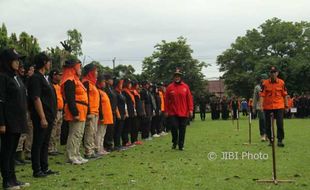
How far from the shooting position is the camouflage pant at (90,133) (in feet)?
37.1

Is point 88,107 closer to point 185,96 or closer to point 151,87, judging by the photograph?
point 185,96

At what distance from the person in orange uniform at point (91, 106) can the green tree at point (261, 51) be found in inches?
1829

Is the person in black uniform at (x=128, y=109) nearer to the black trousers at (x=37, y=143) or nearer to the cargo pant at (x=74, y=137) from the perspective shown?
the cargo pant at (x=74, y=137)

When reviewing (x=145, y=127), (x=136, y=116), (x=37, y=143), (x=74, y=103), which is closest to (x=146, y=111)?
(x=145, y=127)

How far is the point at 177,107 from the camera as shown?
13484mm

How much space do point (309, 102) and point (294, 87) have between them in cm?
1210

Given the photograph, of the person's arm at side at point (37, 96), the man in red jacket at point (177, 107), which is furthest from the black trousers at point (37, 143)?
the man in red jacket at point (177, 107)

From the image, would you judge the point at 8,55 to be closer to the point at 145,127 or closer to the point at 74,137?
the point at 74,137

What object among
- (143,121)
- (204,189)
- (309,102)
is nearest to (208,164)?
(204,189)

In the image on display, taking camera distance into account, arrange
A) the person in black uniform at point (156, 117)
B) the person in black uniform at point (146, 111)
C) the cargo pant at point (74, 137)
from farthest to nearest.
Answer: the person in black uniform at point (156, 117)
the person in black uniform at point (146, 111)
the cargo pant at point (74, 137)

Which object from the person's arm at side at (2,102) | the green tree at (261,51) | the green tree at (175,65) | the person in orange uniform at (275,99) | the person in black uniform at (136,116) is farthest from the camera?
the green tree at (261,51)

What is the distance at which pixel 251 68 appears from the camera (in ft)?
203

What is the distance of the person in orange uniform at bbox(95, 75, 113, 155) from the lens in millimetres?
→ 12195

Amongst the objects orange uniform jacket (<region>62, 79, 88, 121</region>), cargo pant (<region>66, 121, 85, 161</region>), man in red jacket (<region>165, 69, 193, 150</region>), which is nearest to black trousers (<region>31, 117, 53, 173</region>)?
orange uniform jacket (<region>62, 79, 88, 121</region>)
